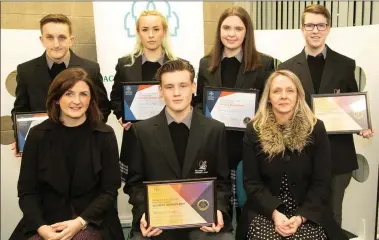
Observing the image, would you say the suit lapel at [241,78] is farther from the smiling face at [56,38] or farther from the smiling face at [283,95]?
the smiling face at [56,38]

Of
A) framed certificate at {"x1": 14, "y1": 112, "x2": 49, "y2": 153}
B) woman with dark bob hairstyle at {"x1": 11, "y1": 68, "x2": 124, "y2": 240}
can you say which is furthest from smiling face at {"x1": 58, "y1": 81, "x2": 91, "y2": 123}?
framed certificate at {"x1": 14, "y1": 112, "x2": 49, "y2": 153}

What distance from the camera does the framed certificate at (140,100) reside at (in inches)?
136

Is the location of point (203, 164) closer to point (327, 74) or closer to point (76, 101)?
point (76, 101)

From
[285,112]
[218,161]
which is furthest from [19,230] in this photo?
[285,112]

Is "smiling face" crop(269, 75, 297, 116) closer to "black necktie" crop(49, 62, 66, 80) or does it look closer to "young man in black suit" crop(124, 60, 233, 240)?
"young man in black suit" crop(124, 60, 233, 240)

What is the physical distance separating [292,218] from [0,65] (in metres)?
3.02

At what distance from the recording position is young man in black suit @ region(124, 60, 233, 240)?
9.13 feet

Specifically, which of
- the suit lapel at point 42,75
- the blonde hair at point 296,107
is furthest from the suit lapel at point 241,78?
the suit lapel at point 42,75

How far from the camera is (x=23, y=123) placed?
3.21 m

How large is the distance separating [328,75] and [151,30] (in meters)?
1.51

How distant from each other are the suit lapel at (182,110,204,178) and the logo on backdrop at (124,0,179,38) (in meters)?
1.86

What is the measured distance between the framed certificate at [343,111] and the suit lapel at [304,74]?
0.53 feet

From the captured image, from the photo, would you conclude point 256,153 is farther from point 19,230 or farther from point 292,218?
point 19,230

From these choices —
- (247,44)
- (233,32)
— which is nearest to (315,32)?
(247,44)
